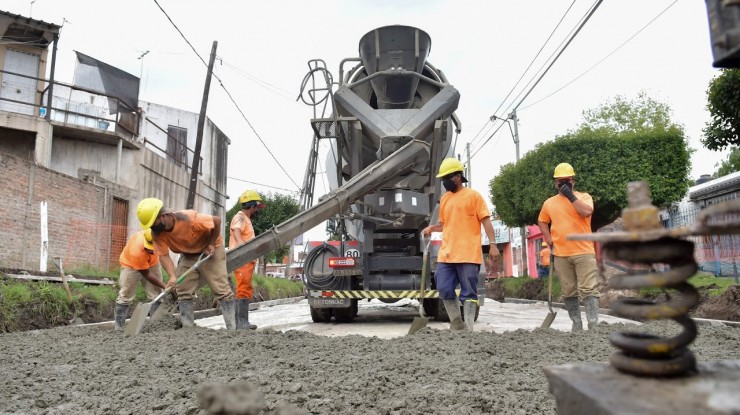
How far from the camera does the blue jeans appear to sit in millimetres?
5555

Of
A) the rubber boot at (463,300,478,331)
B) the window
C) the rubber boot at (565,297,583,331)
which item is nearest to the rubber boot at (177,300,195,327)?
the rubber boot at (463,300,478,331)

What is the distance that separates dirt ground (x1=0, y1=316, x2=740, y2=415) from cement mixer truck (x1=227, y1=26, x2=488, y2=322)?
1.86 metres

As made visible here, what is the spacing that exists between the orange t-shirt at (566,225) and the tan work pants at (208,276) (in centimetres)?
349

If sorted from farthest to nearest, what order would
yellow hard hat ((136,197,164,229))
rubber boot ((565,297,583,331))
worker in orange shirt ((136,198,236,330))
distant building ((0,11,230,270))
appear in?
distant building ((0,11,230,270)), rubber boot ((565,297,583,331)), worker in orange shirt ((136,198,236,330)), yellow hard hat ((136,197,164,229))

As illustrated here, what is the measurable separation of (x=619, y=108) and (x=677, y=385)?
43433 millimetres


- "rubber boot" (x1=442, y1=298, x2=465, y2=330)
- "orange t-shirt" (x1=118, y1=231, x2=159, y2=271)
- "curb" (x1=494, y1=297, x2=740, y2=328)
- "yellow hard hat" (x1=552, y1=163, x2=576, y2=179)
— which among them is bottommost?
"curb" (x1=494, y1=297, x2=740, y2=328)

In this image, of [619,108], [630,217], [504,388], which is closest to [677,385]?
[630,217]

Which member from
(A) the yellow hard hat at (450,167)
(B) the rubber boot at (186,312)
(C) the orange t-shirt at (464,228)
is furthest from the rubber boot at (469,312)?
(B) the rubber boot at (186,312)

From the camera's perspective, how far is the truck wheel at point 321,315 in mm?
8734

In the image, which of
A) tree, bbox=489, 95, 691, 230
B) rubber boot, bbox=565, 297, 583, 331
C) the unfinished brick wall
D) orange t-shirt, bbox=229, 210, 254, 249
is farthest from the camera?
tree, bbox=489, 95, 691, 230

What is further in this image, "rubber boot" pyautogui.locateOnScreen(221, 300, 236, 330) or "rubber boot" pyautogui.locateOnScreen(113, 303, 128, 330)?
"rubber boot" pyautogui.locateOnScreen(113, 303, 128, 330)

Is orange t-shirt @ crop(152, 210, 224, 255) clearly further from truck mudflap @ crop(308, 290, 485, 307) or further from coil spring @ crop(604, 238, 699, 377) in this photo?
coil spring @ crop(604, 238, 699, 377)

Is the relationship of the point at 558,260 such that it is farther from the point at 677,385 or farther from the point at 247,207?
the point at 677,385

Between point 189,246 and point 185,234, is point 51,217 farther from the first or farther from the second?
point 185,234
